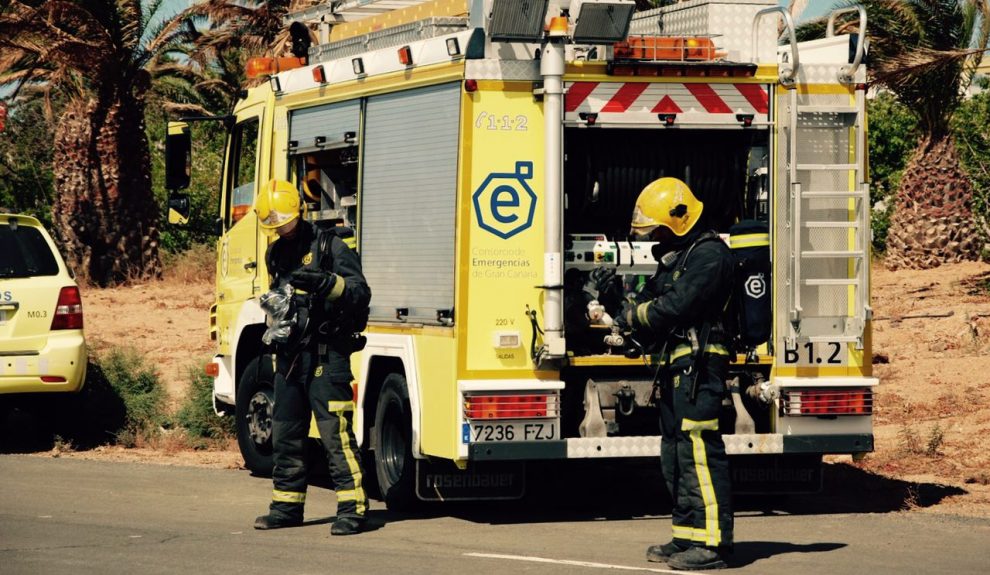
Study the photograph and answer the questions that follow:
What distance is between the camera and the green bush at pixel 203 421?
1436 cm

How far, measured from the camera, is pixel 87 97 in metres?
27.2

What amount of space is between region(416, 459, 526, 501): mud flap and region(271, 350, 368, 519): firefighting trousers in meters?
0.64

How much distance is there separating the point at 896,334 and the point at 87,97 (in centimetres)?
1493

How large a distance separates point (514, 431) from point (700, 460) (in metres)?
1.64

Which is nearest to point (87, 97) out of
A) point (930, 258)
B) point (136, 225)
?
point (136, 225)

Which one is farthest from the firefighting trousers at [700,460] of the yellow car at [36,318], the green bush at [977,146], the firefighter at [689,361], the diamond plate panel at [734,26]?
the green bush at [977,146]

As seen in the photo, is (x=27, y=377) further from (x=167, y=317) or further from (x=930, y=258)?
(x=930, y=258)

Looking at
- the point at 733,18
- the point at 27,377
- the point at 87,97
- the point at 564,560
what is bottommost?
the point at 564,560

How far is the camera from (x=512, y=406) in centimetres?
916

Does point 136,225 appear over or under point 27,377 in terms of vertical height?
over

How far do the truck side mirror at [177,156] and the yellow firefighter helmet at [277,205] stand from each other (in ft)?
9.98

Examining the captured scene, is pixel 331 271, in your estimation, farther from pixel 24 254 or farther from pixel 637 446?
pixel 24 254

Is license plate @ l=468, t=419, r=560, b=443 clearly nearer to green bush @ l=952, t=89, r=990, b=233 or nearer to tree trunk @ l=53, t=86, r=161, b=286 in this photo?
green bush @ l=952, t=89, r=990, b=233

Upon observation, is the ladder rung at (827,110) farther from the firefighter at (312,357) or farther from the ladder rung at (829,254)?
the firefighter at (312,357)
